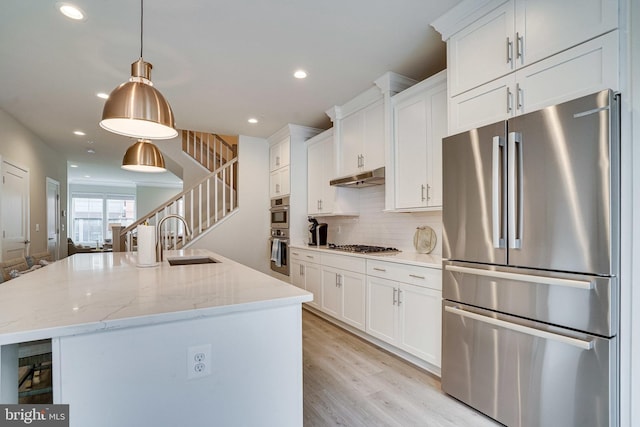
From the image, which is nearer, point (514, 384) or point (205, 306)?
point (205, 306)

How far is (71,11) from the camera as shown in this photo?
211cm

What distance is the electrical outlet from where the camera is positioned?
1.09 metres

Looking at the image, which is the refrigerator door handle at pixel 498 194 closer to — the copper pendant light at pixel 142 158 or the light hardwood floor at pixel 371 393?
the light hardwood floor at pixel 371 393

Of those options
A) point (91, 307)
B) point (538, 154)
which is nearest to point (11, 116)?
point (91, 307)

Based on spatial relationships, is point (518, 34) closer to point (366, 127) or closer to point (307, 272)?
point (366, 127)

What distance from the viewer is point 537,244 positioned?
5.36ft

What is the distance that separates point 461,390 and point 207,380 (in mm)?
1709

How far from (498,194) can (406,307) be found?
4.11 feet

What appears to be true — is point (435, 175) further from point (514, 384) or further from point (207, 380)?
point (207, 380)

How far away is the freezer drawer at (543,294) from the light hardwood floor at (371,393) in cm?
72

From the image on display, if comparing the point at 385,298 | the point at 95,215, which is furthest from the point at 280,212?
the point at 95,215

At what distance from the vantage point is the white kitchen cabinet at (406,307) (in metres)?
2.37

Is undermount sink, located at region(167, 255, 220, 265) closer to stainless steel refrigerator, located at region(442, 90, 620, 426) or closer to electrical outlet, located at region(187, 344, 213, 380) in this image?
electrical outlet, located at region(187, 344, 213, 380)

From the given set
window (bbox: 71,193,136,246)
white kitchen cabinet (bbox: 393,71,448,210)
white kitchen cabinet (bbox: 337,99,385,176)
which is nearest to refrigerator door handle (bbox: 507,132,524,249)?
white kitchen cabinet (bbox: 393,71,448,210)
